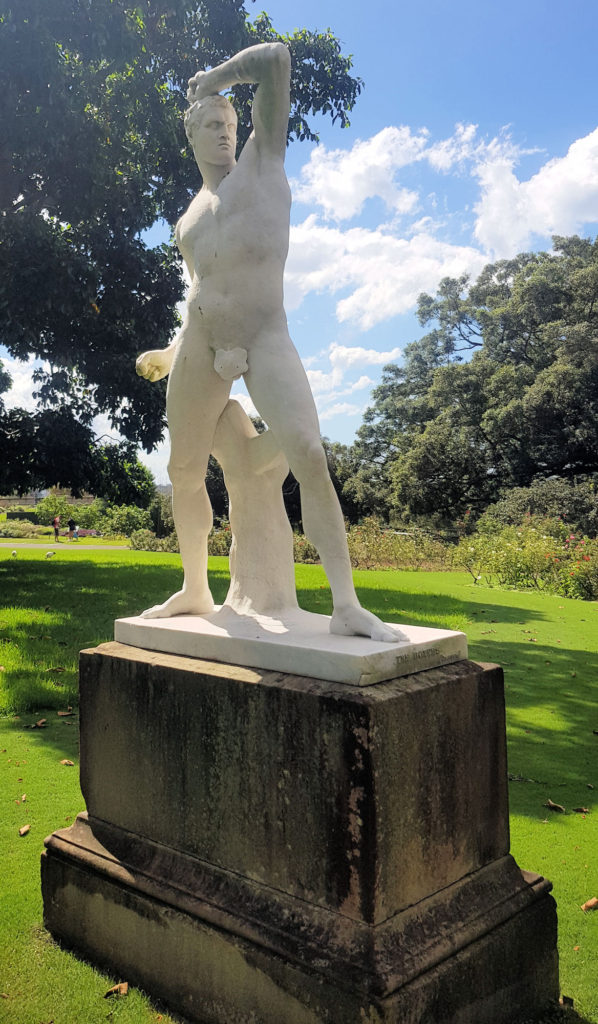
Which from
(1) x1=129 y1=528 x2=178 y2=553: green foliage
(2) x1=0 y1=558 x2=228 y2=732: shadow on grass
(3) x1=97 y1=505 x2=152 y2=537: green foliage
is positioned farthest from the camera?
(3) x1=97 y1=505 x2=152 y2=537: green foliage

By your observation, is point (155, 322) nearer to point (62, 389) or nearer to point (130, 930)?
point (62, 389)

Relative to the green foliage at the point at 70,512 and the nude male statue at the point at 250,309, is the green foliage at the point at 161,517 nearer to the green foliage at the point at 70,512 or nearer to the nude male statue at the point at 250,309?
the green foliage at the point at 70,512

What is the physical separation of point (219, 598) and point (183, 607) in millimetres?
5389

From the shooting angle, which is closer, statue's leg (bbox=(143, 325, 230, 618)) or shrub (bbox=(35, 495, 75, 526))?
statue's leg (bbox=(143, 325, 230, 618))

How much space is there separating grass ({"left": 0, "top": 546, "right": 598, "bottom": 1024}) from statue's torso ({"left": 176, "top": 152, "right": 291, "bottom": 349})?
2227 mm

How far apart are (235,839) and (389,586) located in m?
8.21

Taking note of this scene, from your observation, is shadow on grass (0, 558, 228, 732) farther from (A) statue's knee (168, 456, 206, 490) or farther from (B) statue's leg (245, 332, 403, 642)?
(B) statue's leg (245, 332, 403, 642)

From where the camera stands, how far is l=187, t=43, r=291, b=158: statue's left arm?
2.55 metres

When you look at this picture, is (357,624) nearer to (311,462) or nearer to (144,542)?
(311,462)

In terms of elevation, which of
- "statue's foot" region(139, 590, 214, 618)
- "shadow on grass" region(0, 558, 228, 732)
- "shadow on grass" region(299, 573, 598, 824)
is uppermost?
"statue's foot" region(139, 590, 214, 618)

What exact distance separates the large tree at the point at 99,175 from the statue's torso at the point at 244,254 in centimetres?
645

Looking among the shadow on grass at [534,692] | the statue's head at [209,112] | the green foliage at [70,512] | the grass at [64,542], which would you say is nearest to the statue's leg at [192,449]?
the statue's head at [209,112]

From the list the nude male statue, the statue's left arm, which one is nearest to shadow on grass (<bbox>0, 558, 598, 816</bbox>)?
the nude male statue

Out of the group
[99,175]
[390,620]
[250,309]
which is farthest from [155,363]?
[99,175]
